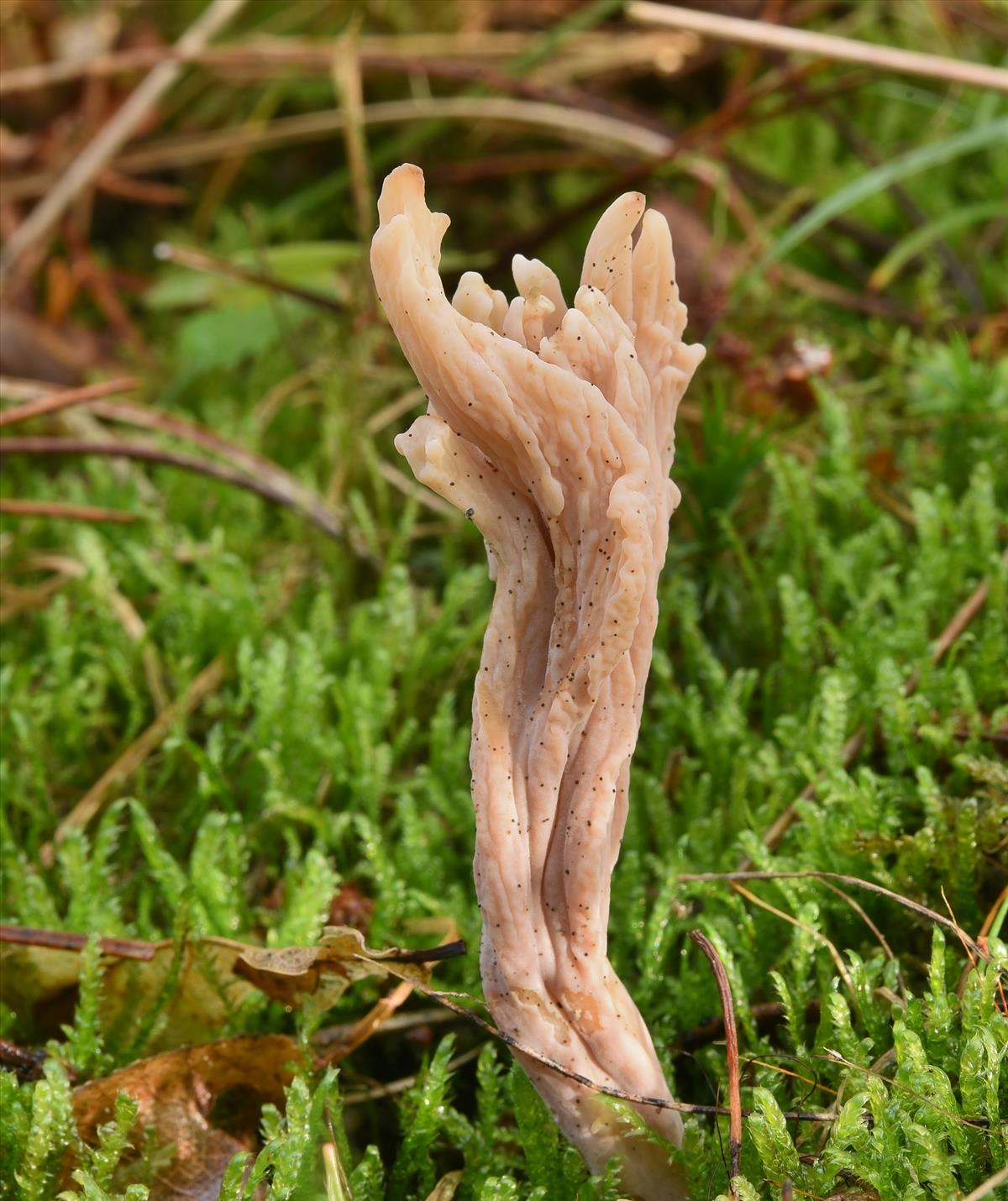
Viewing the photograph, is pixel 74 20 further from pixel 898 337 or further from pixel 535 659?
pixel 535 659

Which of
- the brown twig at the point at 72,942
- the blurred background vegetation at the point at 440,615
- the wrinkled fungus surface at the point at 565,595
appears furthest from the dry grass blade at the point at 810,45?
the brown twig at the point at 72,942

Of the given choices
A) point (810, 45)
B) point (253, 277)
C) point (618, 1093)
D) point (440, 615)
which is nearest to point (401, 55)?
point (253, 277)

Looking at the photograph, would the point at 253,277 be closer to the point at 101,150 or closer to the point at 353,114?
the point at 353,114

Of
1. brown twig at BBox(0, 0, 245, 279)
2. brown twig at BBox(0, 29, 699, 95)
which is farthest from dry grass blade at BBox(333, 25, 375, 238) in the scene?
brown twig at BBox(0, 0, 245, 279)

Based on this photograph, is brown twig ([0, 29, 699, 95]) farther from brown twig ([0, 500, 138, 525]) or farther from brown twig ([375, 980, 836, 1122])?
brown twig ([375, 980, 836, 1122])

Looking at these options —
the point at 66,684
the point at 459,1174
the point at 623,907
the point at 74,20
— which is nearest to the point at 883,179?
the point at 623,907
